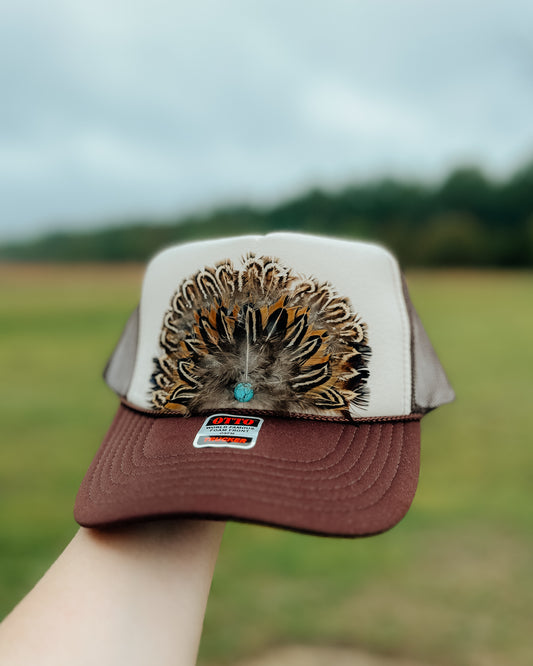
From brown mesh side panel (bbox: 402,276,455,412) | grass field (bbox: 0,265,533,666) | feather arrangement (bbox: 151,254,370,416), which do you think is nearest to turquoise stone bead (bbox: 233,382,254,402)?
feather arrangement (bbox: 151,254,370,416)

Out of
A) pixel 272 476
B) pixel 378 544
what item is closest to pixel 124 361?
pixel 272 476

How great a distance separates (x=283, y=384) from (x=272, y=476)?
0.12m

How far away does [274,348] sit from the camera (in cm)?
71

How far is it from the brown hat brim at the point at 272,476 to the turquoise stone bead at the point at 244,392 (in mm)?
36

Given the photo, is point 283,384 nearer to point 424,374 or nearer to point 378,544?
point 424,374

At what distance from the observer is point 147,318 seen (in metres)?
Result: 0.84

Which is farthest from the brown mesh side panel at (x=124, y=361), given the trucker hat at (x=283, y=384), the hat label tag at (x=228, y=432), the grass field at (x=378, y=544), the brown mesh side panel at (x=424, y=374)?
the grass field at (x=378, y=544)

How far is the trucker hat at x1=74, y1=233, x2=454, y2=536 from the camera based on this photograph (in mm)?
642

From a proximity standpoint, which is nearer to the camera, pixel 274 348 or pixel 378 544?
pixel 274 348

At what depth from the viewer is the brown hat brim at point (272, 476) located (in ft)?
1.93

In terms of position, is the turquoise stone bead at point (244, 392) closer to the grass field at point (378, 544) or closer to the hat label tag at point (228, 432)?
the hat label tag at point (228, 432)

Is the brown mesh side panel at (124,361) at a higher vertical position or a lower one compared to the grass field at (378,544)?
higher

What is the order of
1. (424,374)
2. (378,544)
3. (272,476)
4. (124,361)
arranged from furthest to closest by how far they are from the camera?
(378,544), (124,361), (424,374), (272,476)

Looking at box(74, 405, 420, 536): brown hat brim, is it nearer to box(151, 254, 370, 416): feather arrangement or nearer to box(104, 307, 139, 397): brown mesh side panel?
box(151, 254, 370, 416): feather arrangement
